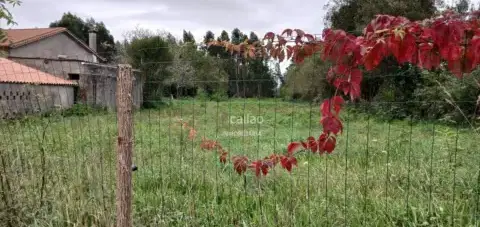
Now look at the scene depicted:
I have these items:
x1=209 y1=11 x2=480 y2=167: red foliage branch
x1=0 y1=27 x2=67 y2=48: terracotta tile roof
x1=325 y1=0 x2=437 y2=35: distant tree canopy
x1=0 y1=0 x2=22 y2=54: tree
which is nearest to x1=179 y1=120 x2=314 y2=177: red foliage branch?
x1=209 y1=11 x2=480 y2=167: red foliage branch

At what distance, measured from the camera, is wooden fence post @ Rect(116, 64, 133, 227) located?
243cm

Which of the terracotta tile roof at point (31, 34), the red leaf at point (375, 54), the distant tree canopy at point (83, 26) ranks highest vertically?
the distant tree canopy at point (83, 26)

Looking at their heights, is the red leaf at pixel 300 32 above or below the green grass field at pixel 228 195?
above

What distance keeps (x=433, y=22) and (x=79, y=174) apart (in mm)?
3070

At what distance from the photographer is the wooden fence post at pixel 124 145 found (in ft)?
7.98

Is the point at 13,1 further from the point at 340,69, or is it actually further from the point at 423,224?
the point at 423,224

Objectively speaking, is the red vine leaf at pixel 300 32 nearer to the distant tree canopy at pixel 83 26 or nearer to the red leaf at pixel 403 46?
the red leaf at pixel 403 46

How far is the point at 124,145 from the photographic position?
243 cm

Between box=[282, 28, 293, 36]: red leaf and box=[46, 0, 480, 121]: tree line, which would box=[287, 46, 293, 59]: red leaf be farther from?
box=[46, 0, 480, 121]: tree line

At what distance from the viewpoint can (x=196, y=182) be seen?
4.17m

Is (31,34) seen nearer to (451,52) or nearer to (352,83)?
(352,83)

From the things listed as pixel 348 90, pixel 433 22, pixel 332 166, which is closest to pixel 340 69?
pixel 348 90

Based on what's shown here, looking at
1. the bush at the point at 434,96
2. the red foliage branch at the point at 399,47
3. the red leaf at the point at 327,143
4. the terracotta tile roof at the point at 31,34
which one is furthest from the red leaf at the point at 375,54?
the terracotta tile roof at the point at 31,34

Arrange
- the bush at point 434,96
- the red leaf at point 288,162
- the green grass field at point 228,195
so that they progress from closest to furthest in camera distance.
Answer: the red leaf at point 288,162
the green grass field at point 228,195
the bush at point 434,96
